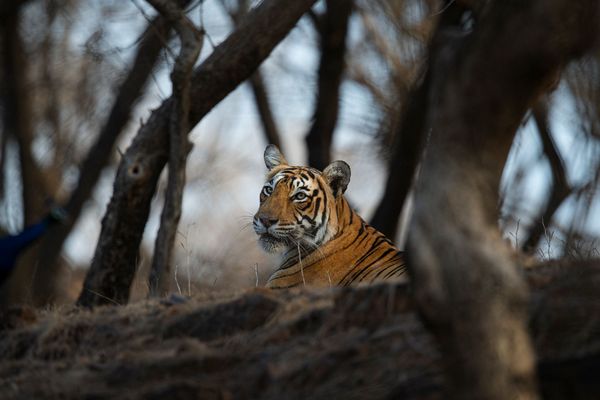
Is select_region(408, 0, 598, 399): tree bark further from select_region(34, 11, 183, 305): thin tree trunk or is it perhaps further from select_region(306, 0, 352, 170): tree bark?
select_region(34, 11, 183, 305): thin tree trunk

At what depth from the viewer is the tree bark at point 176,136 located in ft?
27.0

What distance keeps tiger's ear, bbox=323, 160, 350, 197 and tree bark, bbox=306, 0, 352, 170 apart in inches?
185

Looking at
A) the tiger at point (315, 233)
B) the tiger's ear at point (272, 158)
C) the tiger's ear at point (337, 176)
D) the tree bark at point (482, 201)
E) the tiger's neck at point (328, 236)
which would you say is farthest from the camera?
the tiger's ear at point (272, 158)

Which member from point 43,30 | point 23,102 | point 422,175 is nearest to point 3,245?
point 422,175

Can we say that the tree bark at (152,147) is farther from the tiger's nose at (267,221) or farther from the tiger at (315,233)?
the tiger's nose at (267,221)

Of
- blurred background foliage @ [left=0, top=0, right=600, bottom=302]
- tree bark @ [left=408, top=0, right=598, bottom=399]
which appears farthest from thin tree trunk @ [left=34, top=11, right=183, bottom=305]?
tree bark @ [left=408, top=0, right=598, bottom=399]

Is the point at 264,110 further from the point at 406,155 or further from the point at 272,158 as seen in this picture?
the point at 272,158

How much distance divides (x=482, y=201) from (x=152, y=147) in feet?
17.2

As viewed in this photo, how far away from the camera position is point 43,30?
16703 mm

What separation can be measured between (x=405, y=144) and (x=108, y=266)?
4712 millimetres

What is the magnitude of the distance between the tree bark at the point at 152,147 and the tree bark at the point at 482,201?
4978 millimetres

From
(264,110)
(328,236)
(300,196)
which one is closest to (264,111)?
(264,110)

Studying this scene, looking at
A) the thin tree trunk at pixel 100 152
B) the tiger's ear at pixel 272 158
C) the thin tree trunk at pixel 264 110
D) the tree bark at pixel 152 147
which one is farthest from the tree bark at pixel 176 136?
the thin tree trunk at pixel 264 110

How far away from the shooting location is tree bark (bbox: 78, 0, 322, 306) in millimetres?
8422
